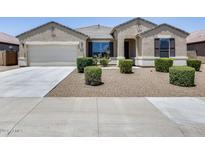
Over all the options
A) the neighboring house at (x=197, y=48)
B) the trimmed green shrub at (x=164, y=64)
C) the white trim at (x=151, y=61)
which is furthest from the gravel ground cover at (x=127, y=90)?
the neighboring house at (x=197, y=48)

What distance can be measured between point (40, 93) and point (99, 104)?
322cm

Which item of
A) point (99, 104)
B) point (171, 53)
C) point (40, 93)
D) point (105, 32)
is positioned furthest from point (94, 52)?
point (99, 104)

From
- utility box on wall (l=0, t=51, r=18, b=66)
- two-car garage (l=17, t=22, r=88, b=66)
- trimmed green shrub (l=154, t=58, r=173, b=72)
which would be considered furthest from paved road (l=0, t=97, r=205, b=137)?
utility box on wall (l=0, t=51, r=18, b=66)

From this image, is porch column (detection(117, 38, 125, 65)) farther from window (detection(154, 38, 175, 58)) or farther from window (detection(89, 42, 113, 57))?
window (detection(154, 38, 175, 58))

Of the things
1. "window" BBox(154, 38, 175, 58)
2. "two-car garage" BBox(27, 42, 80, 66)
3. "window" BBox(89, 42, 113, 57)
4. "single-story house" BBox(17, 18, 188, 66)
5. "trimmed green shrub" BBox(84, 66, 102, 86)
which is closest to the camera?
"trimmed green shrub" BBox(84, 66, 102, 86)

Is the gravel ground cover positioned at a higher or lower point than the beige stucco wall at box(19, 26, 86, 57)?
lower

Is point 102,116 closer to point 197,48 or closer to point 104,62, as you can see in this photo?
point 104,62

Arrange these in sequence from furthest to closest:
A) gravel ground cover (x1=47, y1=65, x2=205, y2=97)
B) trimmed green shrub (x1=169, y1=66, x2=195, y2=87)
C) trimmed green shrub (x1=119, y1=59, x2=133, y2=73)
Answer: trimmed green shrub (x1=119, y1=59, x2=133, y2=73)
trimmed green shrub (x1=169, y1=66, x2=195, y2=87)
gravel ground cover (x1=47, y1=65, x2=205, y2=97)

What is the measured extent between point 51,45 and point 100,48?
557 cm

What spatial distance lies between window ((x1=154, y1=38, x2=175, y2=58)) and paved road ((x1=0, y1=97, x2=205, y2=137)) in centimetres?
1422

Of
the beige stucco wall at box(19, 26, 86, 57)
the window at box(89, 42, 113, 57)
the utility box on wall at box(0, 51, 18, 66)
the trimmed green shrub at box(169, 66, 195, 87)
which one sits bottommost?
the trimmed green shrub at box(169, 66, 195, 87)

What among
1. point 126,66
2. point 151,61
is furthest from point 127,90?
point 151,61

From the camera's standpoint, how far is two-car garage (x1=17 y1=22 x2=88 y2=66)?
1017 inches

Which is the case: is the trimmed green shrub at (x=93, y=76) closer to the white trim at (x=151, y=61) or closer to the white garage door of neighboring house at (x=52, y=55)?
the white trim at (x=151, y=61)
